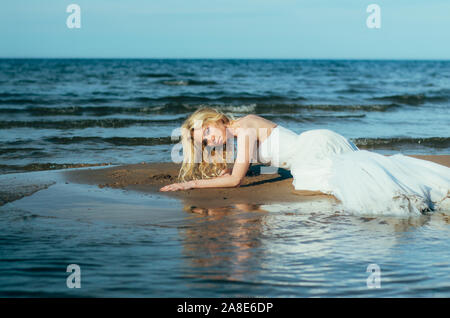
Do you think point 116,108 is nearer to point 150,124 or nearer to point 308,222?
point 150,124

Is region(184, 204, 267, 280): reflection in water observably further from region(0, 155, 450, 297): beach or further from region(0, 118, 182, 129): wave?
region(0, 118, 182, 129): wave

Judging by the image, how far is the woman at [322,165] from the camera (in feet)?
16.9

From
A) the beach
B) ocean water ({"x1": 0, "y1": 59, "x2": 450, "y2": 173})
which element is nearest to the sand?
the beach

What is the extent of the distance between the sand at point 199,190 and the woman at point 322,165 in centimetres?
13

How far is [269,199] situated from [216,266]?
2.31m

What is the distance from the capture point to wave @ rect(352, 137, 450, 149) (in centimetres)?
1094

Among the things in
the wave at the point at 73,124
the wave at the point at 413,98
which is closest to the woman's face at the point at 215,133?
the wave at the point at 73,124

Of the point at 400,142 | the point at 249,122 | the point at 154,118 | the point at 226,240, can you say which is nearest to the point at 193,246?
the point at 226,240

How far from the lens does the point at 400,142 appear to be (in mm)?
11250

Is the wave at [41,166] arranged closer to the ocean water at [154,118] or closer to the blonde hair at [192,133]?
the ocean water at [154,118]

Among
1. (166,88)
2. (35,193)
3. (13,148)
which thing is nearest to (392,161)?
(35,193)

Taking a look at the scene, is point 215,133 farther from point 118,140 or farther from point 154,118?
point 154,118

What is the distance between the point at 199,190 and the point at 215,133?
0.82 meters

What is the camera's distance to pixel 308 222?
492 centimetres
